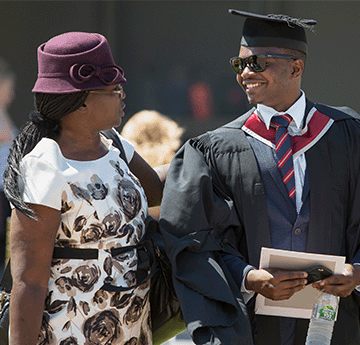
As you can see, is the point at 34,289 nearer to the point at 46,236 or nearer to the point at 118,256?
the point at 46,236

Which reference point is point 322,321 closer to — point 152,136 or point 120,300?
point 120,300

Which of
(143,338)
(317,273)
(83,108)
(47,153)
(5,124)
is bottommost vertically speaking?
(5,124)

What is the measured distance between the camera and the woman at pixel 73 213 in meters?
1.98

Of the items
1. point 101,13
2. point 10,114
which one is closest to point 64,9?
point 101,13

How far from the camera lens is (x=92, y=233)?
82.4 inches

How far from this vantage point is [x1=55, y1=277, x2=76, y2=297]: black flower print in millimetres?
2074

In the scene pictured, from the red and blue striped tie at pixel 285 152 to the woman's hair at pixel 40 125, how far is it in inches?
31.5

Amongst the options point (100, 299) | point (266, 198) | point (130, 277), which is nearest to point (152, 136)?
point (266, 198)

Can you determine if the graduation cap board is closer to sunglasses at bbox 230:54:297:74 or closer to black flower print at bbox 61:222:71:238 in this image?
sunglasses at bbox 230:54:297:74

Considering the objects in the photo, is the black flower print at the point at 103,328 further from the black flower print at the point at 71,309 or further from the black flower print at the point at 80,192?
the black flower print at the point at 80,192

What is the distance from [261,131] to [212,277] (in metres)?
0.65

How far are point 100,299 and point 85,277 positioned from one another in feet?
0.34

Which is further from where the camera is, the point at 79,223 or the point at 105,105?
the point at 105,105

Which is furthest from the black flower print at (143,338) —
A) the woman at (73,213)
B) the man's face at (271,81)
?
the man's face at (271,81)
